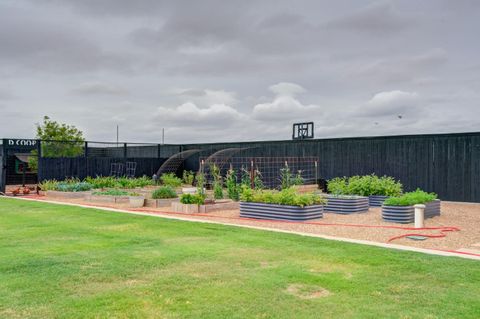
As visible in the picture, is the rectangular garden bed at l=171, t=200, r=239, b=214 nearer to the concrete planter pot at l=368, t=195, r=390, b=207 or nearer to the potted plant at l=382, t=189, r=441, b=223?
the concrete planter pot at l=368, t=195, r=390, b=207

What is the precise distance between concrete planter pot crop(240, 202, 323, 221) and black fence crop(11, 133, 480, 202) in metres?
6.76

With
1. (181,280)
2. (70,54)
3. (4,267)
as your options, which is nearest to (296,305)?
(181,280)

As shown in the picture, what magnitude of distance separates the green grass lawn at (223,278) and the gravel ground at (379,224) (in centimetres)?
117

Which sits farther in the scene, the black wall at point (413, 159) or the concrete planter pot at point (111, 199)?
the concrete planter pot at point (111, 199)

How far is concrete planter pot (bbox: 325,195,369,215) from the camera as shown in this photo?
11.9 metres

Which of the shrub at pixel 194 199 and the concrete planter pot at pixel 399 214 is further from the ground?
the shrub at pixel 194 199

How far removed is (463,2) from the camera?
462 inches

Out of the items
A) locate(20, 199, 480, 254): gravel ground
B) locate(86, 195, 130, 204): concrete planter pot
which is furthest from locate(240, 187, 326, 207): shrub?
locate(86, 195, 130, 204): concrete planter pot

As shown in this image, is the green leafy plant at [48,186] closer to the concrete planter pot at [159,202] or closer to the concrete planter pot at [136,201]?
the concrete planter pot at [136,201]

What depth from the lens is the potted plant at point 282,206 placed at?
10.4 metres

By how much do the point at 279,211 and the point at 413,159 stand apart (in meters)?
7.62

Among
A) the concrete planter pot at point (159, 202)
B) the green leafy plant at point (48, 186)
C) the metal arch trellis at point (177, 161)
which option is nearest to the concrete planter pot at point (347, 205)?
the concrete planter pot at point (159, 202)

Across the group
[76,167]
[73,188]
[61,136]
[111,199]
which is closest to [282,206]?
[111,199]

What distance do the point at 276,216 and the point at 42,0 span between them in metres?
7.85
